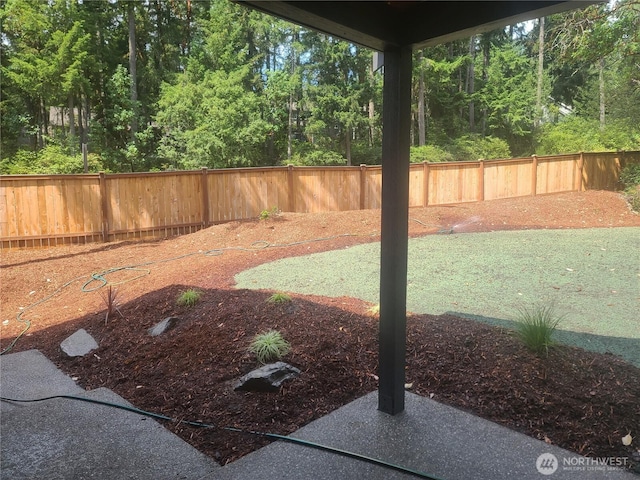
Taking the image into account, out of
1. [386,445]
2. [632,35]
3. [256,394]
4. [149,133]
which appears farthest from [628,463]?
[149,133]

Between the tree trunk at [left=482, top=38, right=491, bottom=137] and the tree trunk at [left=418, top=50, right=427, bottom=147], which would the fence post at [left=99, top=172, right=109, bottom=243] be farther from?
the tree trunk at [left=482, top=38, right=491, bottom=137]

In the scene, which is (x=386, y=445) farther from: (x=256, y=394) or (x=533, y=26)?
(x=533, y=26)

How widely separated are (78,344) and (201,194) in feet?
20.9

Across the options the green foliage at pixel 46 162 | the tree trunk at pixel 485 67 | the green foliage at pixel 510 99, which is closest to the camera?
the green foliage at pixel 46 162

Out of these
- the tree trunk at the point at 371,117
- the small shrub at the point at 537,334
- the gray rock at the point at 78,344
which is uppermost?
the tree trunk at the point at 371,117

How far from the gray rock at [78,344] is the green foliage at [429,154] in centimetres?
1652

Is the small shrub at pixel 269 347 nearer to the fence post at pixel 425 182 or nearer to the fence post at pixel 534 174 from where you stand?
the fence post at pixel 425 182

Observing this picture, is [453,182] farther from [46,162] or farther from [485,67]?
[46,162]

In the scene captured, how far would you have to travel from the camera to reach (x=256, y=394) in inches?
118

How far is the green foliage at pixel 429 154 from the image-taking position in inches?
769

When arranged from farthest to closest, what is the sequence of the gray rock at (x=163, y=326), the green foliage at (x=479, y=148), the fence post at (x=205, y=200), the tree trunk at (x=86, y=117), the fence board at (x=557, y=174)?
the green foliage at (x=479, y=148)
the tree trunk at (x=86, y=117)
the fence board at (x=557, y=174)
the fence post at (x=205, y=200)
the gray rock at (x=163, y=326)

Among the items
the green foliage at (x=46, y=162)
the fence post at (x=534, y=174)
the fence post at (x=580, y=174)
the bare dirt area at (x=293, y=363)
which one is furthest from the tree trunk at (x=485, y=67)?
the bare dirt area at (x=293, y=363)

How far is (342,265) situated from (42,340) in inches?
150

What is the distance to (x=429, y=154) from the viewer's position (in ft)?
64.8
